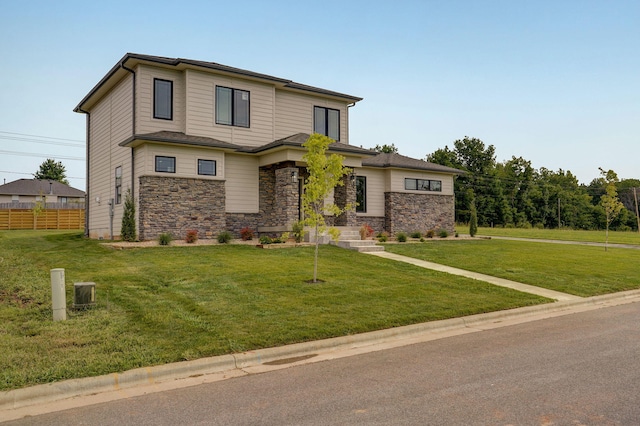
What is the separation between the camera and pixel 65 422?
4652 mm

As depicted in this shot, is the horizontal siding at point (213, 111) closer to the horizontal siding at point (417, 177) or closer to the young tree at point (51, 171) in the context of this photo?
the horizontal siding at point (417, 177)

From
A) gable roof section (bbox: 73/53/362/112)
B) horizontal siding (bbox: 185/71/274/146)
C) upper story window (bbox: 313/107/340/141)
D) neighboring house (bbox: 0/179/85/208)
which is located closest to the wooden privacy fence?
neighboring house (bbox: 0/179/85/208)

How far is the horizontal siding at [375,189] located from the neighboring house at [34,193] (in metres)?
43.1

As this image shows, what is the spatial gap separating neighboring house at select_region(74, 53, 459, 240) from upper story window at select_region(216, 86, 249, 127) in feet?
0.15

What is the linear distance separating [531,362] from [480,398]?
187 centimetres

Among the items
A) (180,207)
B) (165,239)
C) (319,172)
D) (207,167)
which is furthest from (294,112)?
(319,172)

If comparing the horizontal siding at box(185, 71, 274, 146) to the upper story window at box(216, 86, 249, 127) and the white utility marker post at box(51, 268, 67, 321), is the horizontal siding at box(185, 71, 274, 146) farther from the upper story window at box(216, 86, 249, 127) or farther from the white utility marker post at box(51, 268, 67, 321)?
the white utility marker post at box(51, 268, 67, 321)

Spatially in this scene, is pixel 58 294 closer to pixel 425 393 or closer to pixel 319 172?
pixel 425 393

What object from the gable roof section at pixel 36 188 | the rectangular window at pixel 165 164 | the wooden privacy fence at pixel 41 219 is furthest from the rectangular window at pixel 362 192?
the gable roof section at pixel 36 188

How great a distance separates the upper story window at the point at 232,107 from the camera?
21.7 m

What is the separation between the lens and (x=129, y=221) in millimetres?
19547

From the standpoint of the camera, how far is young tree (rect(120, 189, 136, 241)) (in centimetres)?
1939

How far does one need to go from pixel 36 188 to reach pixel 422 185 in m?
52.4

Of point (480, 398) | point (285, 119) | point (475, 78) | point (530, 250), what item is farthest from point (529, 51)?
point (480, 398)
